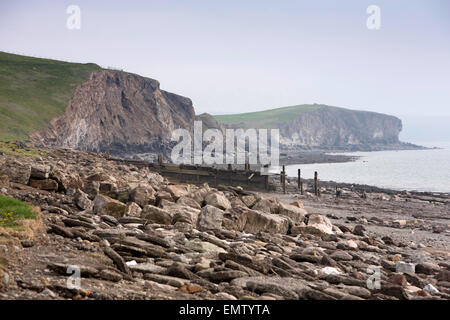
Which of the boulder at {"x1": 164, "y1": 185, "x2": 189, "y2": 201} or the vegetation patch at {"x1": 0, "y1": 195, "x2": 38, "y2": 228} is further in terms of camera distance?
the boulder at {"x1": 164, "y1": 185, "x2": 189, "y2": 201}

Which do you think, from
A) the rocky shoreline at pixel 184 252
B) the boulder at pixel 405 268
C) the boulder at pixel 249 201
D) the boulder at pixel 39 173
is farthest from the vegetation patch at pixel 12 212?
the boulder at pixel 249 201

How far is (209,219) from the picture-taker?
1367 cm

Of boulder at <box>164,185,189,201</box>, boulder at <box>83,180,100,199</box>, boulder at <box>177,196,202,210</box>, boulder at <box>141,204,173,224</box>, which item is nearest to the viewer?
boulder at <box>141,204,173,224</box>

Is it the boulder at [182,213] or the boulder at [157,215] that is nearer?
the boulder at [157,215]

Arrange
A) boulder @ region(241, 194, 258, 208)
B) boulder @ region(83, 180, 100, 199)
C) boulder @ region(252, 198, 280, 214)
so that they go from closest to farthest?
boulder @ region(83, 180, 100, 199), boulder @ region(252, 198, 280, 214), boulder @ region(241, 194, 258, 208)

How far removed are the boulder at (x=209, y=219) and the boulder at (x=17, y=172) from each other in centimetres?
631

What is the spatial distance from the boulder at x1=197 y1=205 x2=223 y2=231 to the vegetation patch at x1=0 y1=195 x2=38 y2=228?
5.17 m

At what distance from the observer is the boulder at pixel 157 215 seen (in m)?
13.0

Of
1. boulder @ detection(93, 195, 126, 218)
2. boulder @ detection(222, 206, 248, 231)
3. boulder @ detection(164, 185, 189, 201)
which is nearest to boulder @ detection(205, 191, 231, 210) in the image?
boulder @ detection(222, 206, 248, 231)

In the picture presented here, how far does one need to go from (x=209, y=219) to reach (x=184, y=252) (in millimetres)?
4034

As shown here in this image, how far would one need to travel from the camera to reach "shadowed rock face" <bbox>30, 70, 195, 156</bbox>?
73688 millimetres

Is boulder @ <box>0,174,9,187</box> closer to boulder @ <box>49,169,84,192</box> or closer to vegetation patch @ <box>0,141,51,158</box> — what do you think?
boulder @ <box>49,169,84,192</box>

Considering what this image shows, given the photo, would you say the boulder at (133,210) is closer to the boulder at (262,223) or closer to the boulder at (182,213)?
the boulder at (182,213)
